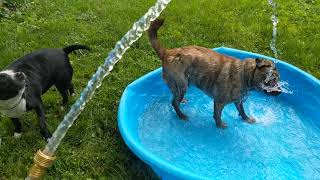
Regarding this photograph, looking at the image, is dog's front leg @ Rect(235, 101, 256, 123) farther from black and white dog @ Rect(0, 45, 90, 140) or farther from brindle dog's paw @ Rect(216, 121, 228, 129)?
black and white dog @ Rect(0, 45, 90, 140)

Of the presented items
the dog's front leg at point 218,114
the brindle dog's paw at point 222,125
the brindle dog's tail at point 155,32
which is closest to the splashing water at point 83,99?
the brindle dog's tail at point 155,32

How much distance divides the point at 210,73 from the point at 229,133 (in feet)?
2.96

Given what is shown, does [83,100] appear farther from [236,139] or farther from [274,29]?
[274,29]

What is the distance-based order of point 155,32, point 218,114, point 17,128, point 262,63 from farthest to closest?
point 218,114 < point 155,32 < point 17,128 < point 262,63

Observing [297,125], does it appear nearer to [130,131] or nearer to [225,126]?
[225,126]

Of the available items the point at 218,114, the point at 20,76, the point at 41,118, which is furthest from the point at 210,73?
the point at 20,76

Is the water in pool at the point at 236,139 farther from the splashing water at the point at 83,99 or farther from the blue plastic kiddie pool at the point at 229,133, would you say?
the splashing water at the point at 83,99

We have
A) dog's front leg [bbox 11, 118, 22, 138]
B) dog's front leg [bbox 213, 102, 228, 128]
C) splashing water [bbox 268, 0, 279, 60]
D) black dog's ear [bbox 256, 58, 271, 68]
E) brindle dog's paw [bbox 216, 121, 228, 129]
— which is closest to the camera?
black dog's ear [bbox 256, 58, 271, 68]

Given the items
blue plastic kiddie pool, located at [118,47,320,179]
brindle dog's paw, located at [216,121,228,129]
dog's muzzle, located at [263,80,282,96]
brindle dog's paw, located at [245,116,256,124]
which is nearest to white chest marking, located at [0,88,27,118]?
blue plastic kiddie pool, located at [118,47,320,179]

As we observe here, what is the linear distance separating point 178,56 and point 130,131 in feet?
3.53

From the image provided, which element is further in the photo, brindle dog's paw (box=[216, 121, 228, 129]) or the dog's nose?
brindle dog's paw (box=[216, 121, 228, 129])

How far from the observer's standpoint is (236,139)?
629cm

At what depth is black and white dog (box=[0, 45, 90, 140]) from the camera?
17.3ft

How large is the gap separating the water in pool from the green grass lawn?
55 centimetres
